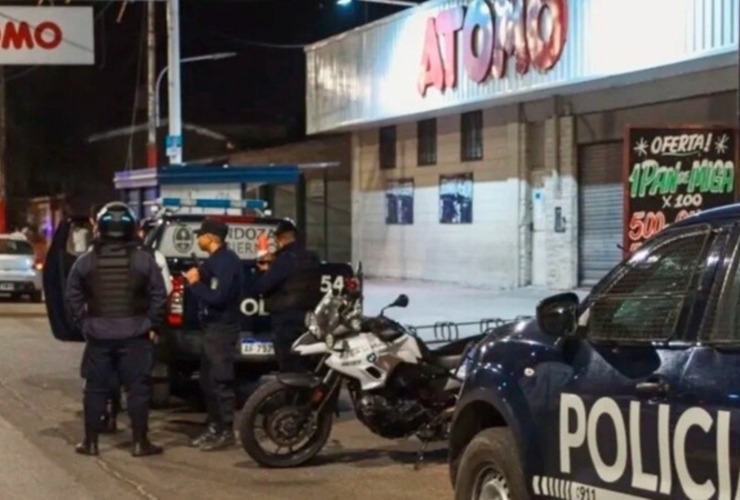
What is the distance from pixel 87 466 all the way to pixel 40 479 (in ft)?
1.66

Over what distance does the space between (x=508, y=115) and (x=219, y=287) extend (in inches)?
616

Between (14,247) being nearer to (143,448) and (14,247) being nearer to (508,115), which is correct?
(508,115)

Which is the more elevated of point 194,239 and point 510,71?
point 510,71

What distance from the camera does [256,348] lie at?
10781mm

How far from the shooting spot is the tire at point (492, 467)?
19.2 feet

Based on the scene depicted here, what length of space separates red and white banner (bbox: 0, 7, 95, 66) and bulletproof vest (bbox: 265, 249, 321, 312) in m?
21.2

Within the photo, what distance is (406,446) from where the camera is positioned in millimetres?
9812

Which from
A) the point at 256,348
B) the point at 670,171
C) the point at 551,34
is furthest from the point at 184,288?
the point at 551,34

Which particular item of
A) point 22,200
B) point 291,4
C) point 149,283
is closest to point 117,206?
point 149,283

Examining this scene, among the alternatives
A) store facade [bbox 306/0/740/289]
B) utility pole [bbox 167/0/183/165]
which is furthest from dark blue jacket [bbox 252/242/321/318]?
utility pole [bbox 167/0/183/165]

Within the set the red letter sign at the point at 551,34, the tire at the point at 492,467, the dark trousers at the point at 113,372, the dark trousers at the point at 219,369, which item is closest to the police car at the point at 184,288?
the dark trousers at the point at 219,369

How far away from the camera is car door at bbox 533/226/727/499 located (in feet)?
16.1

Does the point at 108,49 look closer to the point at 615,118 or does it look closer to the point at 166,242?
the point at 615,118

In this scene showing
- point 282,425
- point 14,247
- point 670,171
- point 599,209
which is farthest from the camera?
point 14,247
